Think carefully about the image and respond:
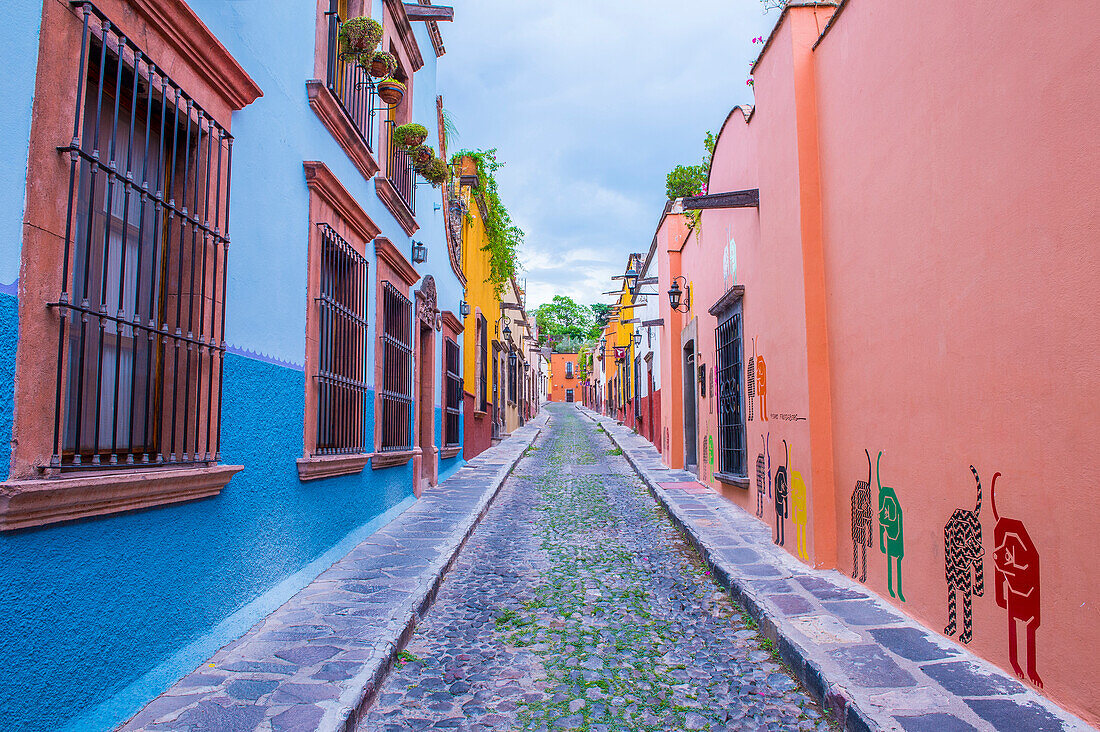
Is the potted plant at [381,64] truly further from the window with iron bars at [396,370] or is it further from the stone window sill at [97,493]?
the stone window sill at [97,493]

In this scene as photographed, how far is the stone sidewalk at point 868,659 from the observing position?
2713 millimetres

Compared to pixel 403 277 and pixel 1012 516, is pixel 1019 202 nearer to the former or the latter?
pixel 1012 516

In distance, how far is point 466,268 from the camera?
47.8 feet

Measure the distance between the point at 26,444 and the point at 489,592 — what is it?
336cm

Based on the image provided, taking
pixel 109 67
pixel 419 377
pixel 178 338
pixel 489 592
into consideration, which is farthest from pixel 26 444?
pixel 419 377

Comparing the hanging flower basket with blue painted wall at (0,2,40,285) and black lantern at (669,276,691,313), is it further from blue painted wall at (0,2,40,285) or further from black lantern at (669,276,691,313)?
blue painted wall at (0,2,40,285)

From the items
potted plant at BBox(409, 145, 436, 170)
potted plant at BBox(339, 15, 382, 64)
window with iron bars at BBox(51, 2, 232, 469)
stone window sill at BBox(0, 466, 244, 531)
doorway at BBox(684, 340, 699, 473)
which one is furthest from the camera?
doorway at BBox(684, 340, 699, 473)

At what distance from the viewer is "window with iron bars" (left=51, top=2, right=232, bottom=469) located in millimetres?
2662

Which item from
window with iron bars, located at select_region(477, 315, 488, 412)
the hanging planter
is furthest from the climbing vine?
the hanging planter

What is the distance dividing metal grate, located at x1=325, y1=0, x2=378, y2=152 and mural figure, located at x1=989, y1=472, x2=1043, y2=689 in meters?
5.63

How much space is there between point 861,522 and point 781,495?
4.54 feet

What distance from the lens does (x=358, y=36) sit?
578 cm

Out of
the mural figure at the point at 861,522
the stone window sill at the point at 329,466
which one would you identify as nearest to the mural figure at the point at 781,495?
the mural figure at the point at 861,522

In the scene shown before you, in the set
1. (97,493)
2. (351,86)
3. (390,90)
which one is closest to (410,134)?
(390,90)
